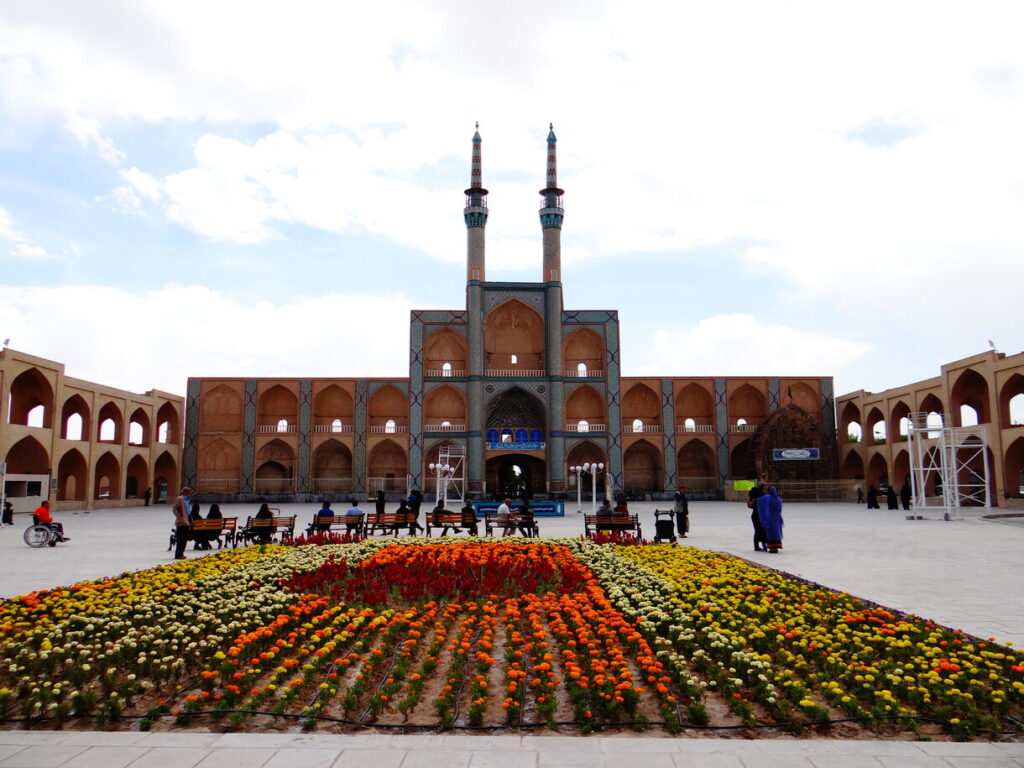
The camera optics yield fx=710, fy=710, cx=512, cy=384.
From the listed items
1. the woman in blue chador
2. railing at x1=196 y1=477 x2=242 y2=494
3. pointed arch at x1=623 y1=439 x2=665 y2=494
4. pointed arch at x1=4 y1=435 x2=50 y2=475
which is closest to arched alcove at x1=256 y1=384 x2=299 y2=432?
railing at x1=196 y1=477 x2=242 y2=494

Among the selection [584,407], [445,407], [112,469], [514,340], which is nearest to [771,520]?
[584,407]

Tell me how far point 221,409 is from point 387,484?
1006 cm

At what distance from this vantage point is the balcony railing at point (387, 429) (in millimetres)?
38469

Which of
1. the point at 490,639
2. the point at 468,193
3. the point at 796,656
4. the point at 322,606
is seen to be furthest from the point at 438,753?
the point at 468,193

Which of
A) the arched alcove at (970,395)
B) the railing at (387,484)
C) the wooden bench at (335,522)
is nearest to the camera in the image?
the wooden bench at (335,522)

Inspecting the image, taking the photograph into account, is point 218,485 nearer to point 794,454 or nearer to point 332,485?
point 332,485

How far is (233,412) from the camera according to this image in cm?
3916

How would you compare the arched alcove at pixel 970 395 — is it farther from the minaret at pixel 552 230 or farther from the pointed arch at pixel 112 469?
the pointed arch at pixel 112 469

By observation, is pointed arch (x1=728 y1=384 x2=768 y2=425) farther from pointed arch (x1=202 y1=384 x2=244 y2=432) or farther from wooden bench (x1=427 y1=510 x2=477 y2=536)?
wooden bench (x1=427 y1=510 x2=477 y2=536)

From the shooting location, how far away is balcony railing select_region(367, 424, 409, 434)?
3847cm

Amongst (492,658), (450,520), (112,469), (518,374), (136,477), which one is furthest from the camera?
(136,477)

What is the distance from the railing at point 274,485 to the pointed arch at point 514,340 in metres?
12.6

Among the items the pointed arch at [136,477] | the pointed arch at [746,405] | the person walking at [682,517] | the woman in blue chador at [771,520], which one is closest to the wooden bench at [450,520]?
the person walking at [682,517]

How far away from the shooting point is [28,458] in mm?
29375
